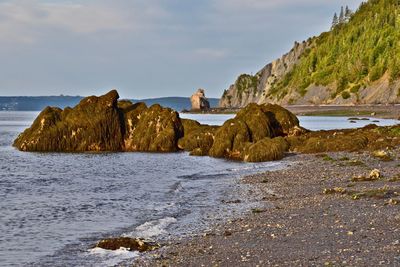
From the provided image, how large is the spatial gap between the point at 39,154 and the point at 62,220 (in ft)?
133

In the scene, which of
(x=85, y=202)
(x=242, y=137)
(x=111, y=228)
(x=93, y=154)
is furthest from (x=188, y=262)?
(x=93, y=154)

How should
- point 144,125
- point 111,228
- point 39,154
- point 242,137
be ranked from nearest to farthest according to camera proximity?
point 111,228 → point 242,137 → point 39,154 → point 144,125

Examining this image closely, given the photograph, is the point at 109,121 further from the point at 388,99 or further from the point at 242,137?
the point at 388,99

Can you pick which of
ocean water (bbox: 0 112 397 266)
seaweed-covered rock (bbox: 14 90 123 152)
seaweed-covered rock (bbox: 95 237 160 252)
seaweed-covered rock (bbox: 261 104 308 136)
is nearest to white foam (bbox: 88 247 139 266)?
ocean water (bbox: 0 112 397 266)

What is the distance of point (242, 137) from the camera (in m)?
56.7

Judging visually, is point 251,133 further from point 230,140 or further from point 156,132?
point 156,132

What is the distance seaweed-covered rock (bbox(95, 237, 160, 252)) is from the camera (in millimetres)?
18433

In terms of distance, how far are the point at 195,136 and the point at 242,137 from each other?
1075 centimetres

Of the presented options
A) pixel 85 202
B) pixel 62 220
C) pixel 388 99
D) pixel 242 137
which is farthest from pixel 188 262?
pixel 388 99

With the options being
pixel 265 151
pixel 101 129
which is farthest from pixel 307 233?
pixel 101 129

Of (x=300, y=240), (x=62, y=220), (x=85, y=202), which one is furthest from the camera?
(x=85, y=202)

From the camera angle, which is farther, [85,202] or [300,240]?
[85,202]

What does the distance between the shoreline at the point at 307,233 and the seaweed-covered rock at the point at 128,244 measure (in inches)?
25.9

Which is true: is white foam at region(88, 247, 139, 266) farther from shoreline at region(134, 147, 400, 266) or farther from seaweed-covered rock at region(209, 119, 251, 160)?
Answer: seaweed-covered rock at region(209, 119, 251, 160)
